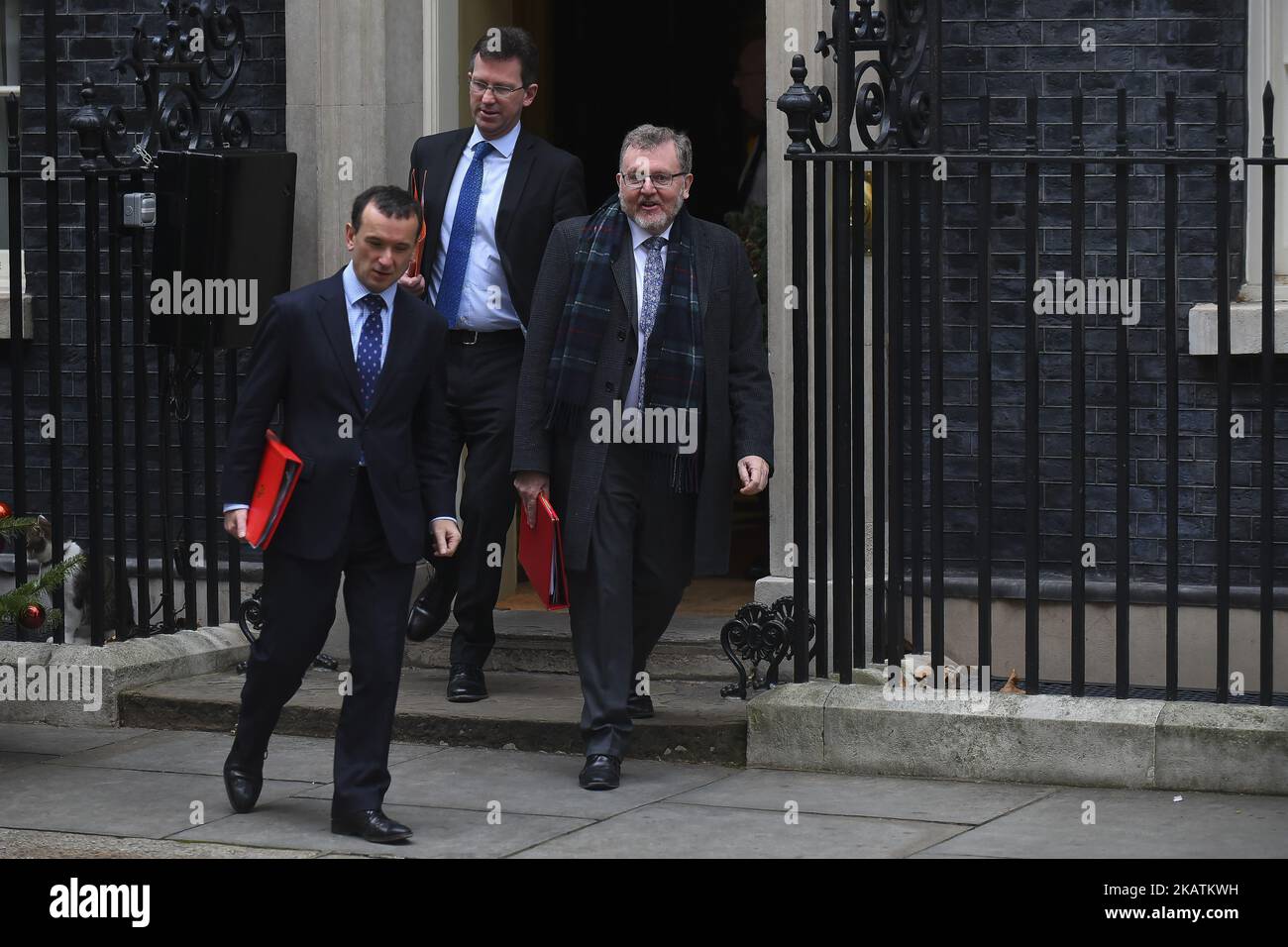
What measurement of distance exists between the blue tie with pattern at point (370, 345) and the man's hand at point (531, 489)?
0.86 metres

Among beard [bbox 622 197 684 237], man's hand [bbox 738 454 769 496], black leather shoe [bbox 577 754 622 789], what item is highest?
beard [bbox 622 197 684 237]

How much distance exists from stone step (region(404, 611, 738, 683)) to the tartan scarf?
1.54 meters

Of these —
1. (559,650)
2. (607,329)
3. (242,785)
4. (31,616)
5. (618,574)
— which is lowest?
(242,785)

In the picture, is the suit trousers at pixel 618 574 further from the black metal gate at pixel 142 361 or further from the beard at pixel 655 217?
the black metal gate at pixel 142 361

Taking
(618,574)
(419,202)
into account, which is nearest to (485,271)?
(419,202)

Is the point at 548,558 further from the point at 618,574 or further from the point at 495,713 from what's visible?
the point at 495,713

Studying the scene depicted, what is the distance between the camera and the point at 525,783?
7035 mm

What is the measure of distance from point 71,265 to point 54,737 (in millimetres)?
2500

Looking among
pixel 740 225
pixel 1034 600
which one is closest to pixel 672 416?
pixel 1034 600

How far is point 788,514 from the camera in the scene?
8.43m

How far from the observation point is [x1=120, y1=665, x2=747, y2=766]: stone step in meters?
7.38

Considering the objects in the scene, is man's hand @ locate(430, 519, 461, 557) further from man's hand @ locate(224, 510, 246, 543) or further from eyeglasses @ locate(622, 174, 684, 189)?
eyeglasses @ locate(622, 174, 684, 189)

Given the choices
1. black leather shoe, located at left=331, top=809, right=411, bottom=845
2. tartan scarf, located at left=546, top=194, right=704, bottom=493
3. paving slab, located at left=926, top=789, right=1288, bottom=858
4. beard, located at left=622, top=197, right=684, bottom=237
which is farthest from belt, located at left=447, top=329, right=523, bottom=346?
paving slab, located at left=926, top=789, right=1288, bottom=858
